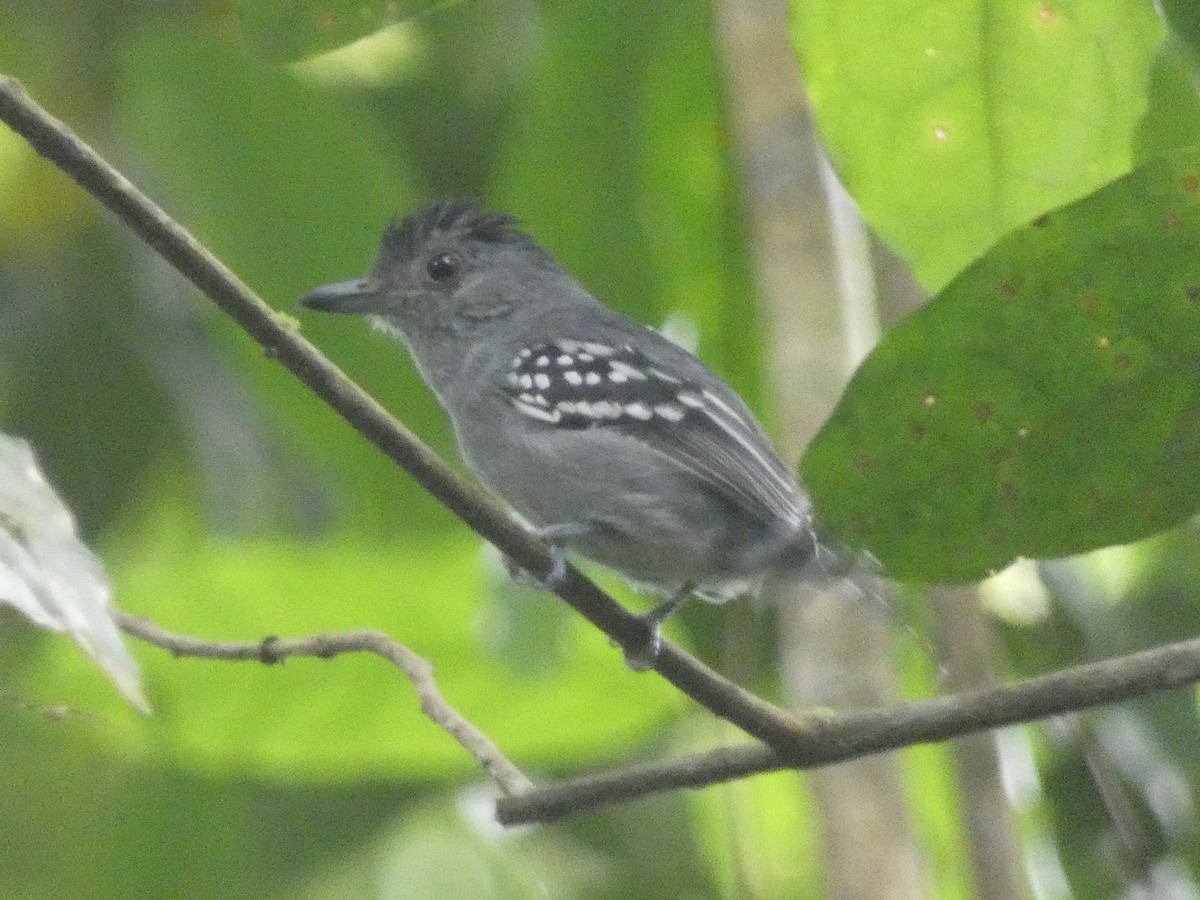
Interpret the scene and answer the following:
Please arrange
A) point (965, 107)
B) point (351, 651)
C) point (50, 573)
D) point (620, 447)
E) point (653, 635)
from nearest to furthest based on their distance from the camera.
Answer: point (50, 573)
point (653, 635)
point (965, 107)
point (351, 651)
point (620, 447)

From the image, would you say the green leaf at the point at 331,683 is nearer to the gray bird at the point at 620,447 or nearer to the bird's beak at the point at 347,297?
the gray bird at the point at 620,447


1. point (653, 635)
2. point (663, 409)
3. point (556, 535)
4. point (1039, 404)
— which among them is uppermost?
point (1039, 404)

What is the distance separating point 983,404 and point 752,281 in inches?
74.5

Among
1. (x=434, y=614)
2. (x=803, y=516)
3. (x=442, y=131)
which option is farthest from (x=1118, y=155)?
(x=442, y=131)

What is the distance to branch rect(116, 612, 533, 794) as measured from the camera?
2.62 meters

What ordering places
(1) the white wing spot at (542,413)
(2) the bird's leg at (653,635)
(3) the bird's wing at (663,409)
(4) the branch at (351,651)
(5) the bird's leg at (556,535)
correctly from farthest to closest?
(1) the white wing spot at (542,413), (3) the bird's wing at (663,409), (5) the bird's leg at (556,535), (4) the branch at (351,651), (2) the bird's leg at (653,635)

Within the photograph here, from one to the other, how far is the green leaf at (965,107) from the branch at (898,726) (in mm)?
772

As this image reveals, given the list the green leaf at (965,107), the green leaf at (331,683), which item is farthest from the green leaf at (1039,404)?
the green leaf at (331,683)

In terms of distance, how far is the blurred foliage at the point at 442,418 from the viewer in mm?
2260

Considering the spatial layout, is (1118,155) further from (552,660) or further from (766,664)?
(766,664)

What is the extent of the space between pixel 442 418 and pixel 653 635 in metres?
1.79

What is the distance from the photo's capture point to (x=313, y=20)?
2639 millimetres

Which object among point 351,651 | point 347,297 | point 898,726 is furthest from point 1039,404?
point 347,297

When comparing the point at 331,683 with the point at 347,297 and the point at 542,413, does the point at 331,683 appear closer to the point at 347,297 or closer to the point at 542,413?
the point at 542,413
